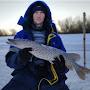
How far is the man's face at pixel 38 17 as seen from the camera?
20.2 ft

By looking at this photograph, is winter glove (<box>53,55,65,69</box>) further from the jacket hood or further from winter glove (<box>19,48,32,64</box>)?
the jacket hood

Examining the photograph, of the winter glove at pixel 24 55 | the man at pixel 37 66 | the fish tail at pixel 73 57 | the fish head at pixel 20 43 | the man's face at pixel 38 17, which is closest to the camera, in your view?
the fish head at pixel 20 43

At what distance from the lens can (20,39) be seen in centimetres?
560

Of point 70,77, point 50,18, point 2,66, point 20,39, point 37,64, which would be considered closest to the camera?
point 20,39

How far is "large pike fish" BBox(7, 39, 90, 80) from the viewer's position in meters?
5.64

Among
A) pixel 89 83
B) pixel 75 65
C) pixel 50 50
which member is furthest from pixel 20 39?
pixel 89 83

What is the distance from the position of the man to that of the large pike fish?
0.37 feet

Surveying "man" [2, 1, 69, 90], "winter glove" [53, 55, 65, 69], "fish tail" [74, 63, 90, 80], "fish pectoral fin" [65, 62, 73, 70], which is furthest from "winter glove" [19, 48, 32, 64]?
"fish tail" [74, 63, 90, 80]

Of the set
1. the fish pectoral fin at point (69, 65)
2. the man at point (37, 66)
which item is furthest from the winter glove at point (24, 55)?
the fish pectoral fin at point (69, 65)

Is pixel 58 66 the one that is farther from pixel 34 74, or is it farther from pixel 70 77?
pixel 70 77

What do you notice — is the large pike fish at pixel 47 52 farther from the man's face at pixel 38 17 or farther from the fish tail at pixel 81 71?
the man's face at pixel 38 17

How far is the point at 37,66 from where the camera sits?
602cm

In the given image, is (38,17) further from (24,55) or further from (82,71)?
(82,71)

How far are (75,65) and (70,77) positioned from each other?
5.72m
